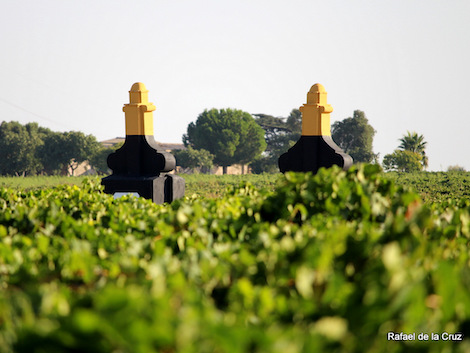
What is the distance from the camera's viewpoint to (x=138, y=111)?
1168cm

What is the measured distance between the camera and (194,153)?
75375 mm

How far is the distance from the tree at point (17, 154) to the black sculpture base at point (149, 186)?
64.3m

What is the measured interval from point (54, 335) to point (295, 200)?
2682 millimetres

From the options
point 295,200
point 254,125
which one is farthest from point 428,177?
point 254,125

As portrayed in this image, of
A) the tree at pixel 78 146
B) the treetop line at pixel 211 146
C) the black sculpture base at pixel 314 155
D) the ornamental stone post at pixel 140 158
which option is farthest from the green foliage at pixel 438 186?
the tree at pixel 78 146

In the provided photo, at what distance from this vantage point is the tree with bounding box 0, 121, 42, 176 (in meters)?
69.9

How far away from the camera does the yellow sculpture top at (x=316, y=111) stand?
441 inches

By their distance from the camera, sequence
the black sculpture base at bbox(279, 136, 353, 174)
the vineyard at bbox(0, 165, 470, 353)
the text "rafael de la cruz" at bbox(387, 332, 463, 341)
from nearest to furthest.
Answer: the vineyard at bbox(0, 165, 470, 353) → the text "rafael de la cruz" at bbox(387, 332, 463, 341) → the black sculpture base at bbox(279, 136, 353, 174)

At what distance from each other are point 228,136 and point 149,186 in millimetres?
68599

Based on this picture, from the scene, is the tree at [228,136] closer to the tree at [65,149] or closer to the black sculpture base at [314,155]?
the tree at [65,149]

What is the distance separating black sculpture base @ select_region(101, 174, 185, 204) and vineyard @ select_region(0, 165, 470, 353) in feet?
23.3

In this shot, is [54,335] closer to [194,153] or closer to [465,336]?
[465,336]

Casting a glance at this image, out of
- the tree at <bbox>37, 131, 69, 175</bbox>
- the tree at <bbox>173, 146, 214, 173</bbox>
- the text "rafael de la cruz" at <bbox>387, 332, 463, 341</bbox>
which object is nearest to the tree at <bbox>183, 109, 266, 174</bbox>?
the tree at <bbox>173, 146, 214, 173</bbox>

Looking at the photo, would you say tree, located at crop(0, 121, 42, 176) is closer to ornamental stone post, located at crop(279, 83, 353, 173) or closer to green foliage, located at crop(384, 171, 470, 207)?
Result: green foliage, located at crop(384, 171, 470, 207)
